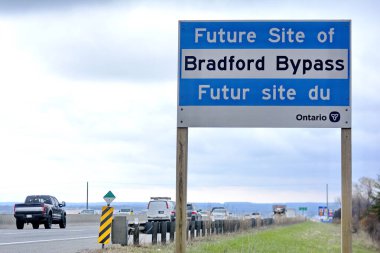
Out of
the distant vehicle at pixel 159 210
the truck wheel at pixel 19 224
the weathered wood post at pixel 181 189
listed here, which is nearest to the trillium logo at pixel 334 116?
the weathered wood post at pixel 181 189

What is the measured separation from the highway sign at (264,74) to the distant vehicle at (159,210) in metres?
41.9

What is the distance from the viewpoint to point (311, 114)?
10.4 metres

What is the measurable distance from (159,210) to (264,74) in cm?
4271

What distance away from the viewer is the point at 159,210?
52625 millimetres

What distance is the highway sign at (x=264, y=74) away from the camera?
34.2ft

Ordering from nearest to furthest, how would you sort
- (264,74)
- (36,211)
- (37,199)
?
(264,74), (36,211), (37,199)

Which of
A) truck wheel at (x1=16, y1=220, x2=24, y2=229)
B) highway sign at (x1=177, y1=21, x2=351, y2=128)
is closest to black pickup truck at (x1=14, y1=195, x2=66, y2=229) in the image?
truck wheel at (x1=16, y1=220, x2=24, y2=229)

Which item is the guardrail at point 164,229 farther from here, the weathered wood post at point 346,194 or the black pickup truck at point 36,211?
the weathered wood post at point 346,194

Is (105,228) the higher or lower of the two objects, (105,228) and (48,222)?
the higher

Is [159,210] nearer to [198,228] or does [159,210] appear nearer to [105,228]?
[198,228]

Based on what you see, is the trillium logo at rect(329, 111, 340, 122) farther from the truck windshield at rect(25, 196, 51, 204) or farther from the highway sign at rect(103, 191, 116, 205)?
the truck windshield at rect(25, 196, 51, 204)

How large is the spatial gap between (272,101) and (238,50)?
85 centimetres

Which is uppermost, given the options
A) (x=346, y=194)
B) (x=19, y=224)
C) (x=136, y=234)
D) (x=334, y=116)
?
(x=334, y=116)

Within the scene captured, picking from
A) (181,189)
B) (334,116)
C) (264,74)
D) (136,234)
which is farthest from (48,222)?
(334,116)
